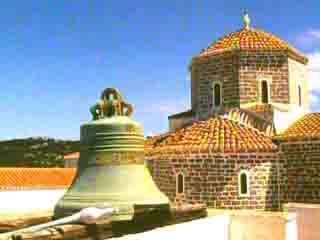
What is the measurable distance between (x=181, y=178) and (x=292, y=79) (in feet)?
15.2

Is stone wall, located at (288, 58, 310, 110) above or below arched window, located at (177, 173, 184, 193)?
above

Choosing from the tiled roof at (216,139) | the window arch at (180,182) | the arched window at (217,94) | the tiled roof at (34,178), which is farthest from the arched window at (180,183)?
the tiled roof at (34,178)

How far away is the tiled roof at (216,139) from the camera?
12188 mm

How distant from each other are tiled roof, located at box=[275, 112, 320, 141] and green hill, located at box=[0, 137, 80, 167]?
33.5 meters

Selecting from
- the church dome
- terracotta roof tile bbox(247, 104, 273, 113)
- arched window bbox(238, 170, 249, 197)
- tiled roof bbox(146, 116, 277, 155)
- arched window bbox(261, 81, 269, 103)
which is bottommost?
arched window bbox(238, 170, 249, 197)

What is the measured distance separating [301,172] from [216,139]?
7.73 feet

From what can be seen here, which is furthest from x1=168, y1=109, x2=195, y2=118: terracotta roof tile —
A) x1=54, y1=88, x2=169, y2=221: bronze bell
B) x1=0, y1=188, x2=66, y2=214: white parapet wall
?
x1=54, y1=88, x2=169, y2=221: bronze bell

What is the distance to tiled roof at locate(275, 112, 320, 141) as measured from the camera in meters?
12.5

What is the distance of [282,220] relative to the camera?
27.0 feet

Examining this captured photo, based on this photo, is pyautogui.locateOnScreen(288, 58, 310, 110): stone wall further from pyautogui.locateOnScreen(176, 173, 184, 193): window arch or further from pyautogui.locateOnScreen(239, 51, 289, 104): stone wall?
pyautogui.locateOnScreen(176, 173, 184, 193): window arch

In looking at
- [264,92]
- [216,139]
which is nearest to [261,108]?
[264,92]

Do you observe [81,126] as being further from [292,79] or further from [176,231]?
[292,79]

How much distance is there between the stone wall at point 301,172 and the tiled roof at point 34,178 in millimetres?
10139

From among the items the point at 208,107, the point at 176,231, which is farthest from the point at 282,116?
the point at 176,231
